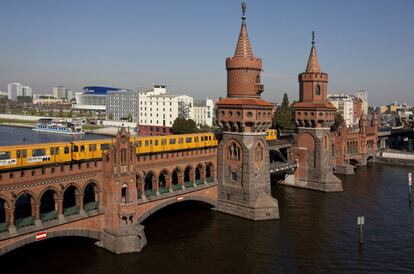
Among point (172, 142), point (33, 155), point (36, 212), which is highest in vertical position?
point (172, 142)

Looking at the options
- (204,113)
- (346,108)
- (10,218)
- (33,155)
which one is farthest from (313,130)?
(346,108)

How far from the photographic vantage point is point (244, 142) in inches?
1815

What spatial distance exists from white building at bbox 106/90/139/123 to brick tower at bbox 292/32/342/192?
329 ft

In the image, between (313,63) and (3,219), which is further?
(313,63)

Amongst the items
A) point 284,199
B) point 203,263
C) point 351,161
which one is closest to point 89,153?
point 203,263

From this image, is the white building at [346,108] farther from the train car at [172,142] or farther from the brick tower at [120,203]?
the brick tower at [120,203]

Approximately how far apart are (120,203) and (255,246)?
12.7 m

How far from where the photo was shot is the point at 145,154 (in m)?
43.9

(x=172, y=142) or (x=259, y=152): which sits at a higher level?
(x=172, y=142)

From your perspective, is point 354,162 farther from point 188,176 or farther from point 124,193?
point 124,193

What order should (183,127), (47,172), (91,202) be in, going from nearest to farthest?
(47,172) → (91,202) → (183,127)

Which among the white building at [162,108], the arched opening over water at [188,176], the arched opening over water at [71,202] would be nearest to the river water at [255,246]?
the arched opening over water at [71,202]

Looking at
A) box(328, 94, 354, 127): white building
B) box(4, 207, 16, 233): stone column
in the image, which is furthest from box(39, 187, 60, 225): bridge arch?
box(328, 94, 354, 127): white building

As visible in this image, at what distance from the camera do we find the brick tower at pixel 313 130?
199 ft
